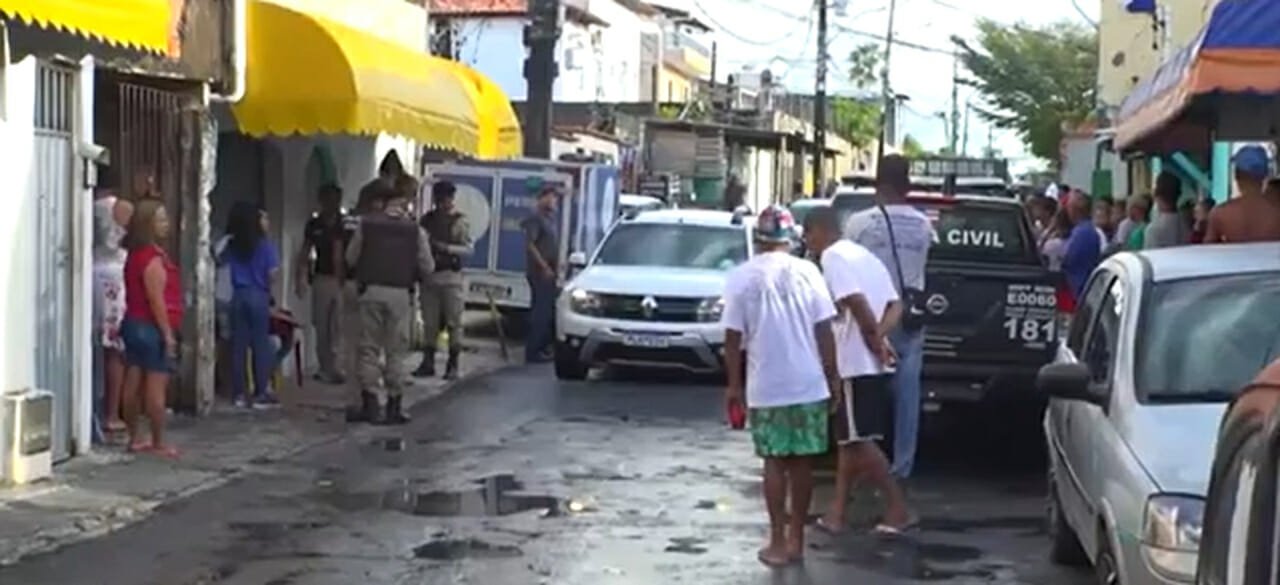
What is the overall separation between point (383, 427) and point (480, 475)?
10.0 ft

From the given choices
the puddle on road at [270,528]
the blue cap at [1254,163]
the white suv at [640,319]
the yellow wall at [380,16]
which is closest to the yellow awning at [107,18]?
the puddle on road at [270,528]

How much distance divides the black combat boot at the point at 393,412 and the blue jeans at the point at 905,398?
5.32 metres

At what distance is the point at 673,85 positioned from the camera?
81.0m

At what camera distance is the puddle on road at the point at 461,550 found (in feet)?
35.4

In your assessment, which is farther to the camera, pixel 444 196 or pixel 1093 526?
pixel 444 196

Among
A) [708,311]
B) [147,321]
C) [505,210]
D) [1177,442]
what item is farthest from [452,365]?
[1177,442]

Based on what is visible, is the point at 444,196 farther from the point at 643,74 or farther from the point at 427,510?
the point at 643,74

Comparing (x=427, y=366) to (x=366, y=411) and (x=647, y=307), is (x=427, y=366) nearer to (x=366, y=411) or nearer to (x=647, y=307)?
(x=647, y=307)

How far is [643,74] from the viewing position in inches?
2975

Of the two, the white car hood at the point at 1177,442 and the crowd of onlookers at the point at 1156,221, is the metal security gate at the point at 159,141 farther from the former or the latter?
the white car hood at the point at 1177,442

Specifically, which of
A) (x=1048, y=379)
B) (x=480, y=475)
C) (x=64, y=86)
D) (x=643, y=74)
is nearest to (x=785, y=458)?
(x=1048, y=379)

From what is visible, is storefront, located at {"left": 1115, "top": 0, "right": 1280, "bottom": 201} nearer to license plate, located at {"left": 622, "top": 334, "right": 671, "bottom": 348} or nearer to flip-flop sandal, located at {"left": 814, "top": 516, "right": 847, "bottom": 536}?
flip-flop sandal, located at {"left": 814, "top": 516, "right": 847, "bottom": 536}

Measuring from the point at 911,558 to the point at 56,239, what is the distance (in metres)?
5.99

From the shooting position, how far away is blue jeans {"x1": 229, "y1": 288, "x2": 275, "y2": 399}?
17391 mm
